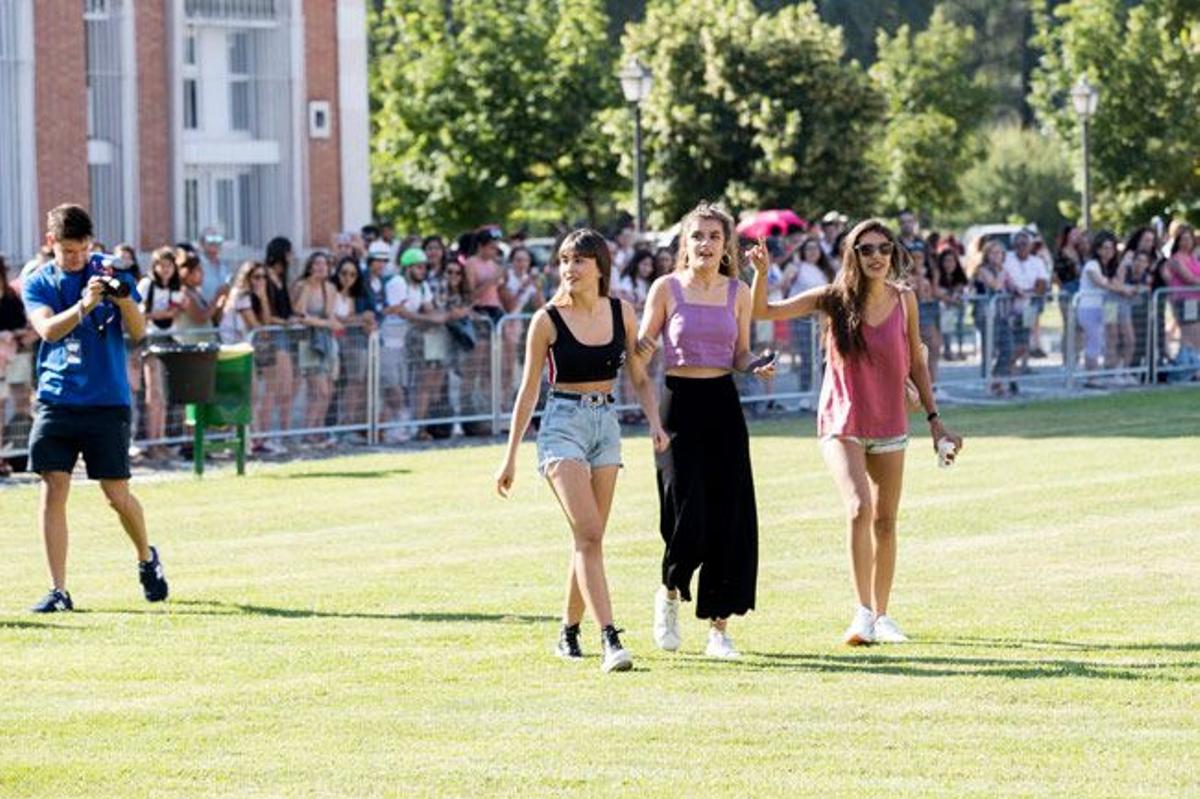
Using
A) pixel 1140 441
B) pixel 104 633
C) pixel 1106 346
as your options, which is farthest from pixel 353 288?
pixel 104 633

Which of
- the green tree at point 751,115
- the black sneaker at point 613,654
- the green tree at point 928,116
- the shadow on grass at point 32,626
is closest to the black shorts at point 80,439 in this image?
the shadow on grass at point 32,626

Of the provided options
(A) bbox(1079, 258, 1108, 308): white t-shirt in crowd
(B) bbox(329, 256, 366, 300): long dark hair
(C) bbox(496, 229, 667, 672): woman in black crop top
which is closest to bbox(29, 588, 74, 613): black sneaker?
(C) bbox(496, 229, 667, 672): woman in black crop top

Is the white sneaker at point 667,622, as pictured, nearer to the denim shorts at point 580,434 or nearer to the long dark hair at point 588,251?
the denim shorts at point 580,434

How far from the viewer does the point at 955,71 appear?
62906 mm

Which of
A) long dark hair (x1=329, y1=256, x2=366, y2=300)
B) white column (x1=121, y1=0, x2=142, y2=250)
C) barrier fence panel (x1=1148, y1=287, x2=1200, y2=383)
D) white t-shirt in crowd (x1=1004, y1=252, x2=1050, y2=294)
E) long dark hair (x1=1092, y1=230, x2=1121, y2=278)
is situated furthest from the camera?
white column (x1=121, y1=0, x2=142, y2=250)

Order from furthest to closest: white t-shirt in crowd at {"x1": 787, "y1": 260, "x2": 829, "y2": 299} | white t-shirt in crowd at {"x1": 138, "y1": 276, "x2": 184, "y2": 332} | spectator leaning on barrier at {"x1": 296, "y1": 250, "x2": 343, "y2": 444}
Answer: white t-shirt in crowd at {"x1": 787, "y1": 260, "x2": 829, "y2": 299} → spectator leaning on barrier at {"x1": 296, "y1": 250, "x2": 343, "y2": 444} → white t-shirt in crowd at {"x1": 138, "y1": 276, "x2": 184, "y2": 332}

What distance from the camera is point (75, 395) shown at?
1349cm

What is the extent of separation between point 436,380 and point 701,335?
1278 cm

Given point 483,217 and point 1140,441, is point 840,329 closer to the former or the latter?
point 1140,441

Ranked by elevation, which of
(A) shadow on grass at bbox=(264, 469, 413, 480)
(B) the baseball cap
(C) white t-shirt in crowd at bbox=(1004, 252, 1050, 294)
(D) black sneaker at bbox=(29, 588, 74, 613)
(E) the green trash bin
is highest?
(B) the baseball cap

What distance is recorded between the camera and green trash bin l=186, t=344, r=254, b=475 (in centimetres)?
2086

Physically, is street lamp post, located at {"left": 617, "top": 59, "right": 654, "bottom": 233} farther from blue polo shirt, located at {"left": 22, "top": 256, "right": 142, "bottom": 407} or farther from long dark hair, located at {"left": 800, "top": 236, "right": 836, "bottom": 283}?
blue polo shirt, located at {"left": 22, "top": 256, "right": 142, "bottom": 407}

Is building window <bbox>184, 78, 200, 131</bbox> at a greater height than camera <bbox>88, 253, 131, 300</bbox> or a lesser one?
greater

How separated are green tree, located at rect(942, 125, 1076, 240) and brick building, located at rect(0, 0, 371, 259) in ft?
114
